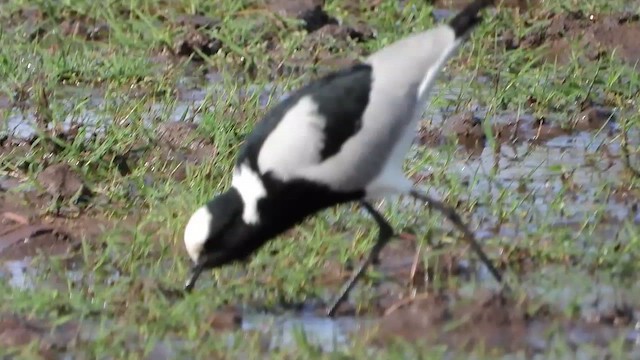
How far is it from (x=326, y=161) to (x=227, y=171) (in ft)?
4.55

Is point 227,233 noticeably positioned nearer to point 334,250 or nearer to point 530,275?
point 334,250

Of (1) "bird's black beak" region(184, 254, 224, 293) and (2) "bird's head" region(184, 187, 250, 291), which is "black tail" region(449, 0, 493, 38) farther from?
(1) "bird's black beak" region(184, 254, 224, 293)

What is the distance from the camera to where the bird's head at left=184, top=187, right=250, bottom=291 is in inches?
225

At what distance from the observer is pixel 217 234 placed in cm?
571

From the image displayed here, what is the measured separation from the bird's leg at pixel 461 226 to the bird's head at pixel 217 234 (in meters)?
0.66

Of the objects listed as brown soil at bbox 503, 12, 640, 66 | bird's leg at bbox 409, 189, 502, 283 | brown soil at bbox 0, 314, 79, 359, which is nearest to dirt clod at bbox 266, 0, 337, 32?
brown soil at bbox 503, 12, 640, 66

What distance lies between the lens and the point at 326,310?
18.8 ft

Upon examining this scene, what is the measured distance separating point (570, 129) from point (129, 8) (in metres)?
3.00

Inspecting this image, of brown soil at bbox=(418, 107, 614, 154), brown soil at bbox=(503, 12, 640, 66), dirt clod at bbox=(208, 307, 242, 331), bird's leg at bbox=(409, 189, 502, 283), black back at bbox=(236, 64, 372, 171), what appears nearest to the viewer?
dirt clod at bbox=(208, 307, 242, 331)

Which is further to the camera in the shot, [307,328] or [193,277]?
[193,277]

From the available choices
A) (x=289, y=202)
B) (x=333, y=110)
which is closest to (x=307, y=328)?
(x=289, y=202)

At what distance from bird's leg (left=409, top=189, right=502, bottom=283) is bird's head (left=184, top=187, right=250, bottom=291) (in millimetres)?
661

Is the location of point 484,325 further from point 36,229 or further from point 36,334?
point 36,229

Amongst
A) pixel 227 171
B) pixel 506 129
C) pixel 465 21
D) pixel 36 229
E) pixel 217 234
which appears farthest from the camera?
pixel 506 129
